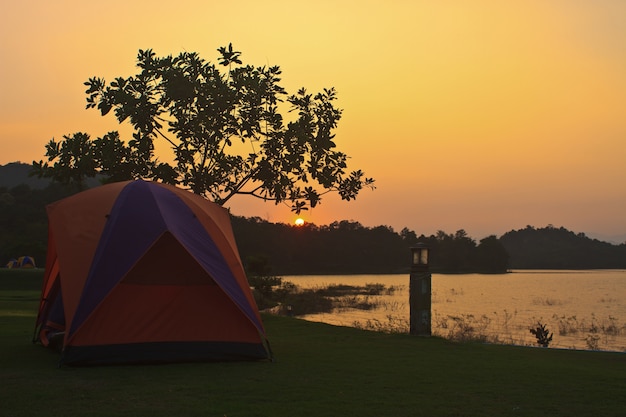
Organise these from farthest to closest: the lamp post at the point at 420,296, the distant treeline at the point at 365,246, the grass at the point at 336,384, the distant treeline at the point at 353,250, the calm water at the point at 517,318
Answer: the distant treeline at the point at 353,250, the distant treeline at the point at 365,246, the calm water at the point at 517,318, the lamp post at the point at 420,296, the grass at the point at 336,384

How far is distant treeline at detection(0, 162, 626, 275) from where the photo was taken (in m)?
68.3

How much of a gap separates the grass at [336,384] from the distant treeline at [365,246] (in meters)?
52.3

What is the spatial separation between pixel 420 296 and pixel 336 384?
7048mm

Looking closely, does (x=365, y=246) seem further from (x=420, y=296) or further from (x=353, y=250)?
(x=420, y=296)

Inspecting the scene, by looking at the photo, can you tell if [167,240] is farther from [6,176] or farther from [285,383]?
[6,176]

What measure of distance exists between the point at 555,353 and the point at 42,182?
12842cm

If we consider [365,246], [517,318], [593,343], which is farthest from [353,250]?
[593,343]

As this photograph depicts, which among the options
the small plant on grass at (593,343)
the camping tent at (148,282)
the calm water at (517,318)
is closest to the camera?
the camping tent at (148,282)

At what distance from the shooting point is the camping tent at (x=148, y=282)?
10.7 m

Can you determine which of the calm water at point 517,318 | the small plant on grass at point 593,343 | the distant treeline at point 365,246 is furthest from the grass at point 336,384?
the distant treeline at point 365,246

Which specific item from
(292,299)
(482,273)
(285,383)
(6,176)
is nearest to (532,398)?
(285,383)

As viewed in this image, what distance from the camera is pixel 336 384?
373 inches

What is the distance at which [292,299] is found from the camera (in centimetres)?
4053

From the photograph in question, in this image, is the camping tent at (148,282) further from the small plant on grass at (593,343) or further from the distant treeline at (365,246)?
the distant treeline at (365,246)
